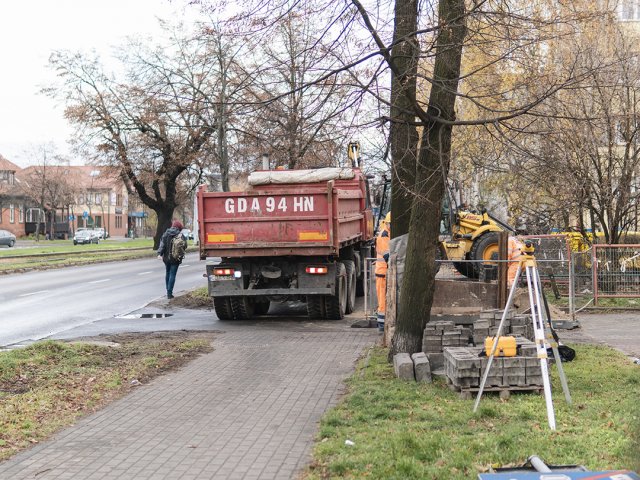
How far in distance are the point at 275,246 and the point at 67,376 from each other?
6.42m

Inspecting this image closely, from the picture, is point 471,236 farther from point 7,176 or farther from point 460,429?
point 7,176

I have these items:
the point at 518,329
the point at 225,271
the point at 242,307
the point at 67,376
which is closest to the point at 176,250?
the point at 242,307

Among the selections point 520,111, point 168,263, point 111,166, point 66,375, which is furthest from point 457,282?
point 111,166

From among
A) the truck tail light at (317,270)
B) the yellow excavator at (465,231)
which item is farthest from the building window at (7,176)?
the truck tail light at (317,270)

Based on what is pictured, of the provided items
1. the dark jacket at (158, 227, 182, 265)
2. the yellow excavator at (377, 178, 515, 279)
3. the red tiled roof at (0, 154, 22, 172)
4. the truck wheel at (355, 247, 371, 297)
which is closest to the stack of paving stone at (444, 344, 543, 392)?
the truck wheel at (355, 247, 371, 297)

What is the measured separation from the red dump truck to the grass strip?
2643mm

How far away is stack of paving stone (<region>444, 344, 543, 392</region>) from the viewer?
7.91 meters

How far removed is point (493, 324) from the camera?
9797mm

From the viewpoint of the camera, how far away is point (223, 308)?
53.2 feet

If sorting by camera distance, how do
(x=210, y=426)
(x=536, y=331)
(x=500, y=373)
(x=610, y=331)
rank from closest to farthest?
(x=536, y=331) → (x=210, y=426) → (x=500, y=373) → (x=610, y=331)

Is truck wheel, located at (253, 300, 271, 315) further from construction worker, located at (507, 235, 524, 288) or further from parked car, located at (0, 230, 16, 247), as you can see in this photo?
parked car, located at (0, 230, 16, 247)

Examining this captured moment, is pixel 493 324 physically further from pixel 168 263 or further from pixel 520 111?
pixel 168 263

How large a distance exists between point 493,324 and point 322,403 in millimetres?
2807

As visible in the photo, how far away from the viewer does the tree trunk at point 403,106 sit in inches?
340
